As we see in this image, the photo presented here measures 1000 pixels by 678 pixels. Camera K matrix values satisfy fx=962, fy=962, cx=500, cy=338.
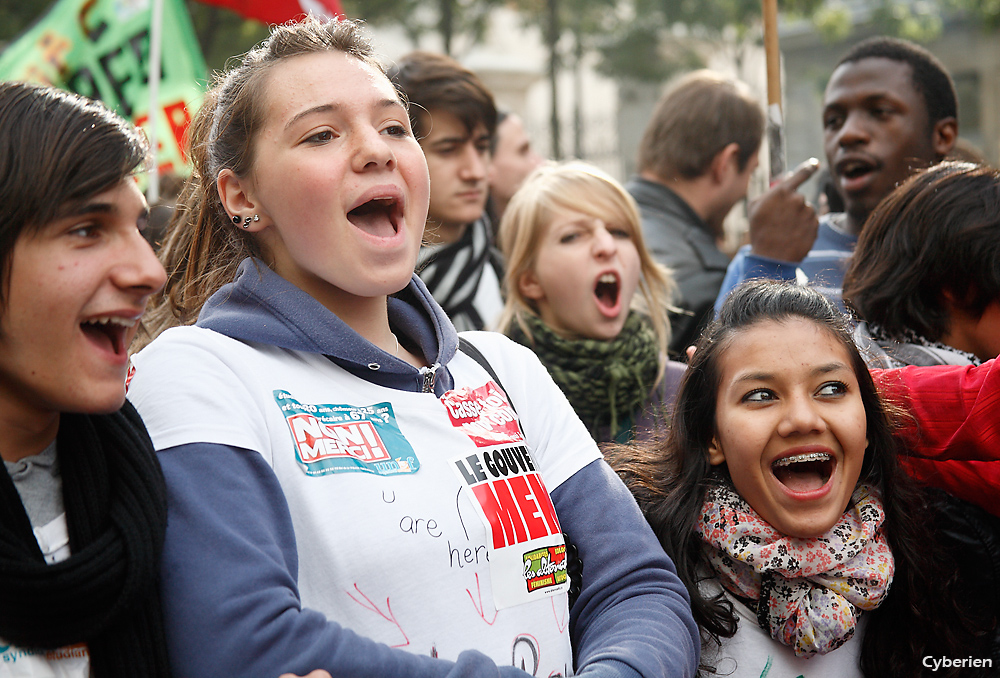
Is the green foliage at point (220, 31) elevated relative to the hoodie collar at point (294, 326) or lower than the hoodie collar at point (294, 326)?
lower

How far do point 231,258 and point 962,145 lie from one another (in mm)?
4561

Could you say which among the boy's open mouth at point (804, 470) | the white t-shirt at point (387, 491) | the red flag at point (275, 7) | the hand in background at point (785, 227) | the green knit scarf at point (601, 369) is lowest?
the green knit scarf at point (601, 369)

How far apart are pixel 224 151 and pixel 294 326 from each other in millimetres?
469

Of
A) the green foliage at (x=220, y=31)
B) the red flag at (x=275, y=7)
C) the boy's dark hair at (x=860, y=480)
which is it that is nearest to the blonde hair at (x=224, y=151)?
the boy's dark hair at (x=860, y=480)

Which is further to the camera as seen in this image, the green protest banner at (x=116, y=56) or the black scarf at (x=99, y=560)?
the green protest banner at (x=116, y=56)

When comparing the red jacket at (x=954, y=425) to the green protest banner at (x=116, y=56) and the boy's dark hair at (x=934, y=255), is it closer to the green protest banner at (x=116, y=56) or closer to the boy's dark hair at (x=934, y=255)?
the boy's dark hair at (x=934, y=255)

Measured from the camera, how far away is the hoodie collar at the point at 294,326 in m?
1.82

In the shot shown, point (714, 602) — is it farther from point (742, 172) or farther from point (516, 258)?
point (742, 172)

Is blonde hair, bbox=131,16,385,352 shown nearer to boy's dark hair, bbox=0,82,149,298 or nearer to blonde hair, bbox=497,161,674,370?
boy's dark hair, bbox=0,82,149,298

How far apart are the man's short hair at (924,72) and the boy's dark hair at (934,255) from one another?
1471mm

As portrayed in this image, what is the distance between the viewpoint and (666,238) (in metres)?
4.22

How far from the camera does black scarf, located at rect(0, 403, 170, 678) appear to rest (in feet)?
4.61

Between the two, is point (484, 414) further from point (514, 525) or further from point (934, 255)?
point (934, 255)

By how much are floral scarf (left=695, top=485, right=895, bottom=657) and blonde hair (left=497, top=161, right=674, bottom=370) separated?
4.25ft
